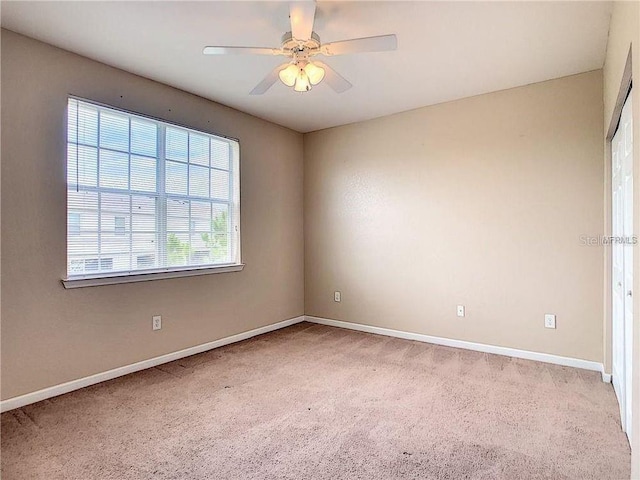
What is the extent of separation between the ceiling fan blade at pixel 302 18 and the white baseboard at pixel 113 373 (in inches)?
113

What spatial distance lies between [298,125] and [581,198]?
3095 millimetres

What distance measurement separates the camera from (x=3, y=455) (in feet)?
6.46

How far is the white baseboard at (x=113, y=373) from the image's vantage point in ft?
8.26

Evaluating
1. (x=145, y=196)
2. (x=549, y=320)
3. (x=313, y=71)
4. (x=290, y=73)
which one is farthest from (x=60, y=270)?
(x=549, y=320)

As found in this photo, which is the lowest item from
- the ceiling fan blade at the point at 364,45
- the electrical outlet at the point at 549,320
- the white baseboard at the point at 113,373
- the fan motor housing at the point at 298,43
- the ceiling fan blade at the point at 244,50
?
the white baseboard at the point at 113,373

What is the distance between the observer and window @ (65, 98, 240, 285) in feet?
9.40

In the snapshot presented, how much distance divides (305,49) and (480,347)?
314 centimetres

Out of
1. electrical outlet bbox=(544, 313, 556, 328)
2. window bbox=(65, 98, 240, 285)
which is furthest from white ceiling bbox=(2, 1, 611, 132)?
electrical outlet bbox=(544, 313, 556, 328)

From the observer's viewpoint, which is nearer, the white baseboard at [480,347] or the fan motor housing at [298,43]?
the fan motor housing at [298,43]

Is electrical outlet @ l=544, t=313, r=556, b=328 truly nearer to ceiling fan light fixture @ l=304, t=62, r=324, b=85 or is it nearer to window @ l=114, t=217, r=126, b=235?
ceiling fan light fixture @ l=304, t=62, r=324, b=85

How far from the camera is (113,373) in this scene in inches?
119

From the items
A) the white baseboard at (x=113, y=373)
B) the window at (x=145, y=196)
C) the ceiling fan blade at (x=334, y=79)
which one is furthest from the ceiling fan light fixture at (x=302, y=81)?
the white baseboard at (x=113, y=373)

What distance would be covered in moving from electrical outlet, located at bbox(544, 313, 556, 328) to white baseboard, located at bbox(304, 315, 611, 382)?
0.85 ft

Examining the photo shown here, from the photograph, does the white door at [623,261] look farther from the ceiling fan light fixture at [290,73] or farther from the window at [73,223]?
the window at [73,223]
